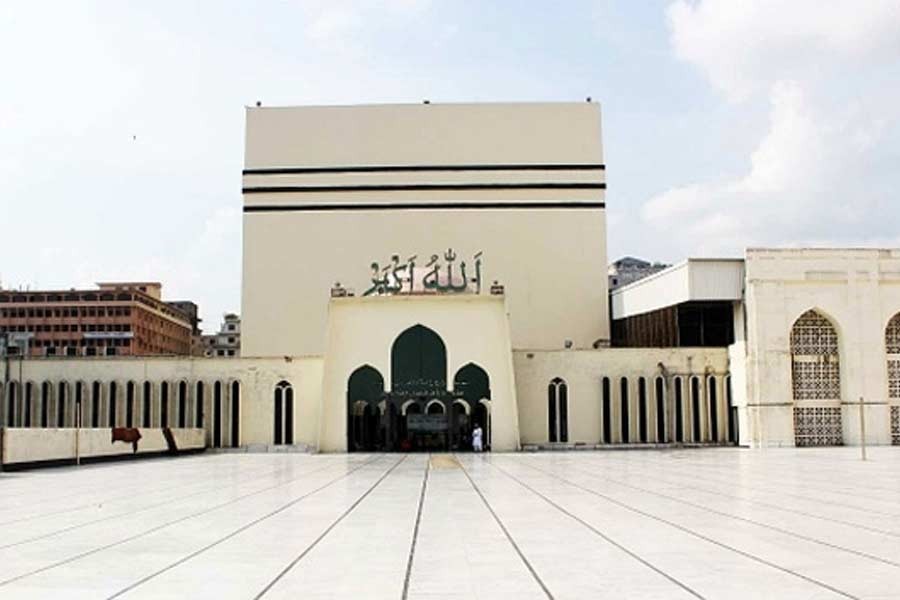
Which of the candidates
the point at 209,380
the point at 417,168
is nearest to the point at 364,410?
the point at 209,380

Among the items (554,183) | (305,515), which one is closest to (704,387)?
(554,183)

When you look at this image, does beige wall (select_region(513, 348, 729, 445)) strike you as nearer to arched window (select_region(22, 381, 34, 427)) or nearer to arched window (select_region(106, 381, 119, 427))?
arched window (select_region(106, 381, 119, 427))

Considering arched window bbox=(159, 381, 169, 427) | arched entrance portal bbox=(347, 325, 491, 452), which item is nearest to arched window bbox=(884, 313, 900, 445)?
arched entrance portal bbox=(347, 325, 491, 452)

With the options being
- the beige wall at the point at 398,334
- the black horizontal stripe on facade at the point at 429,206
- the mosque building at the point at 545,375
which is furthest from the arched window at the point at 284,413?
the black horizontal stripe on facade at the point at 429,206

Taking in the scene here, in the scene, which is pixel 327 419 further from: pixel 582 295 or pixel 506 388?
pixel 582 295

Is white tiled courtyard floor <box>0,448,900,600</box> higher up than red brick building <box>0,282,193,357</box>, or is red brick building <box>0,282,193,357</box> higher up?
red brick building <box>0,282,193,357</box>

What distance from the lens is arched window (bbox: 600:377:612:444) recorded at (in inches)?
1713

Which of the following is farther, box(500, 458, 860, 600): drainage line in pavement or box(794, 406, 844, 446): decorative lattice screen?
box(794, 406, 844, 446): decorative lattice screen

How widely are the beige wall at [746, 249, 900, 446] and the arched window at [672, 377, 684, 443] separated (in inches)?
136

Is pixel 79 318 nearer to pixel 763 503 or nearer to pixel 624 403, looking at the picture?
pixel 624 403

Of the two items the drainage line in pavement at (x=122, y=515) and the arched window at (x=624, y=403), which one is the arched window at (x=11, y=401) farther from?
the drainage line in pavement at (x=122, y=515)

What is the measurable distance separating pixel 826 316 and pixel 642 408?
798cm

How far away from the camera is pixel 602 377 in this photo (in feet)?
143

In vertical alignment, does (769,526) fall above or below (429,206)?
below
